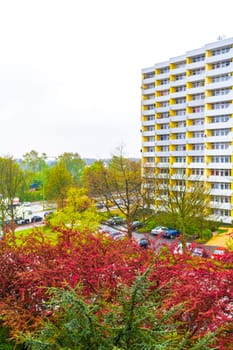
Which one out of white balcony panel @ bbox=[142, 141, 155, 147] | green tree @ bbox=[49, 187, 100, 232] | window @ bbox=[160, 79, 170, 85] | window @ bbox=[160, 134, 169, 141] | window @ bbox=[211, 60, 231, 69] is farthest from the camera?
white balcony panel @ bbox=[142, 141, 155, 147]

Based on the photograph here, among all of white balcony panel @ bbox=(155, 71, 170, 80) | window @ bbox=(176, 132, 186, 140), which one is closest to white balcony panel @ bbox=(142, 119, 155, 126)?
window @ bbox=(176, 132, 186, 140)

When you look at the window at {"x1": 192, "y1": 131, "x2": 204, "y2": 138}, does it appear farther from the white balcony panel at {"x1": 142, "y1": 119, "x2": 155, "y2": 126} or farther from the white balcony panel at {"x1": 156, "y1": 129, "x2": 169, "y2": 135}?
the white balcony panel at {"x1": 142, "y1": 119, "x2": 155, "y2": 126}

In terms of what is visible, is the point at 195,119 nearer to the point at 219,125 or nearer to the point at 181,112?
the point at 181,112

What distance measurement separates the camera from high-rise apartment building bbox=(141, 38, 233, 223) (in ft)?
97.5

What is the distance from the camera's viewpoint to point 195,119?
3262 centimetres

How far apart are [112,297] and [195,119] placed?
2880cm

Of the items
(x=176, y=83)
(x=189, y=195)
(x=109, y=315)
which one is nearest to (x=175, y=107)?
(x=176, y=83)

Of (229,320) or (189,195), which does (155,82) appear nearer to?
(189,195)

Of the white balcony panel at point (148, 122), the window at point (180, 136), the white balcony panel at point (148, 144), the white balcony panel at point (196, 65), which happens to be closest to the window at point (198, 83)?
the white balcony panel at point (196, 65)

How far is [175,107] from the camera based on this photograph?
34.2 metres

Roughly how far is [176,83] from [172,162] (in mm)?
7815

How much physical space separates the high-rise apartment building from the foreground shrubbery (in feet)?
72.6

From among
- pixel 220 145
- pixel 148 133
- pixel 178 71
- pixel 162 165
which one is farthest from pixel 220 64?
pixel 162 165

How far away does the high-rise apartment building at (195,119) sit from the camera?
29703mm
